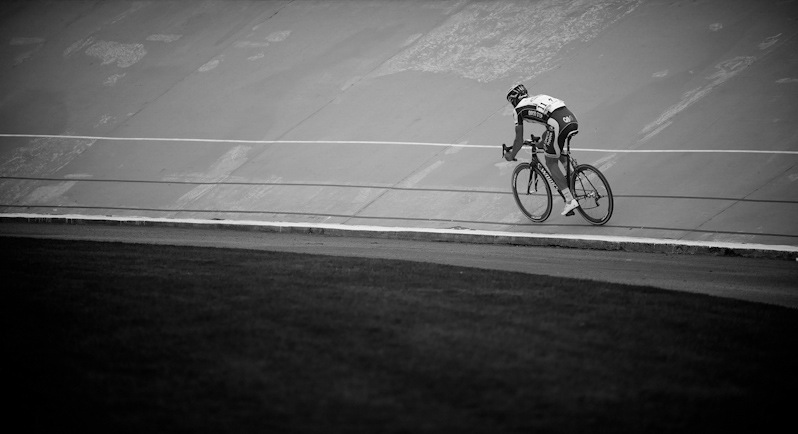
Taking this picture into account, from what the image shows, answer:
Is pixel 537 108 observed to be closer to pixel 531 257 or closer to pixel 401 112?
pixel 531 257

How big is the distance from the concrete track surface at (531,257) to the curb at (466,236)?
0.58 ft

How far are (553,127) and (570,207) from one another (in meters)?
1.10

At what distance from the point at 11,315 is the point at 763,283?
22.6ft

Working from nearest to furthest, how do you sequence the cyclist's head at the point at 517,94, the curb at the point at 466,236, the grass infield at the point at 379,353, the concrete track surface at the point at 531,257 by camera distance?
the grass infield at the point at 379,353 < the concrete track surface at the point at 531,257 < the curb at the point at 466,236 < the cyclist's head at the point at 517,94

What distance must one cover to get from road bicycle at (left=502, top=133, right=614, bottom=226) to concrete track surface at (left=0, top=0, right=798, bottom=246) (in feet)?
0.76

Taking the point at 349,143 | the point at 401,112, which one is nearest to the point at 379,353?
the point at 349,143

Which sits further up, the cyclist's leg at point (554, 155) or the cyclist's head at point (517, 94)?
the cyclist's head at point (517, 94)

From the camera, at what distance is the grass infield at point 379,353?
16.7ft

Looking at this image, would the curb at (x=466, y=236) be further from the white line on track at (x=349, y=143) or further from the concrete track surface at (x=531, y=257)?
the white line on track at (x=349, y=143)

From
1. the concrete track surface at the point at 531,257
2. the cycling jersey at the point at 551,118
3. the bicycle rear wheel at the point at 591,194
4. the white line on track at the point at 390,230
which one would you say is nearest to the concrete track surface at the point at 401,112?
the bicycle rear wheel at the point at 591,194

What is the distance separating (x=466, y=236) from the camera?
13.2m

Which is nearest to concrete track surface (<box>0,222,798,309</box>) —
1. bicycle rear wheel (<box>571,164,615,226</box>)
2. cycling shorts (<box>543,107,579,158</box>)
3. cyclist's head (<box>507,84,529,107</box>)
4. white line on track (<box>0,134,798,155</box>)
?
bicycle rear wheel (<box>571,164,615,226</box>)

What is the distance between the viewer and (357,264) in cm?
1011

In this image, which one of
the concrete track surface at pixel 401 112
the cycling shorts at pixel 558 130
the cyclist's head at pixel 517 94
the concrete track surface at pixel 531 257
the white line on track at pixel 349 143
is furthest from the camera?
the white line on track at pixel 349 143
